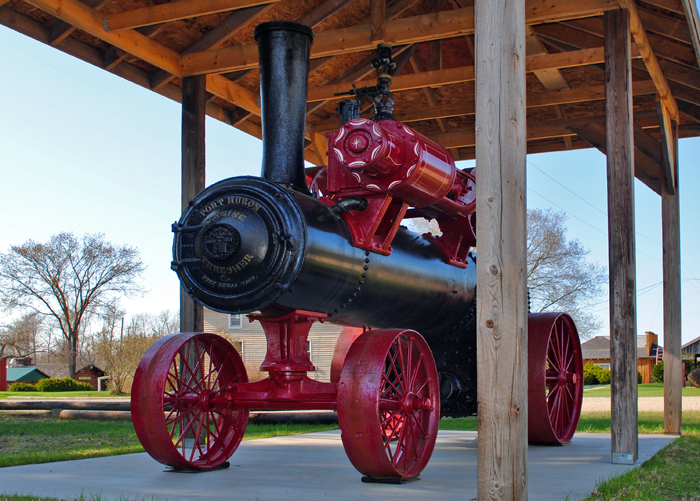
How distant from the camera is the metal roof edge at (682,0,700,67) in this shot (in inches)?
257

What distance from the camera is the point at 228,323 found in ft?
92.9

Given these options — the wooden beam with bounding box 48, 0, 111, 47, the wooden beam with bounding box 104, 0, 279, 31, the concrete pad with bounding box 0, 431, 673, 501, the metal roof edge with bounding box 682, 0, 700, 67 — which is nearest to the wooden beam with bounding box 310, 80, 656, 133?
the metal roof edge with bounding box 682, 0, 700, 67

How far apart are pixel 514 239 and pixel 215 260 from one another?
199 centimetres

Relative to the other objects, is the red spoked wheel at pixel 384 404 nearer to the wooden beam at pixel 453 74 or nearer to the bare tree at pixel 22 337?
the wooden beam at pixel 453 74

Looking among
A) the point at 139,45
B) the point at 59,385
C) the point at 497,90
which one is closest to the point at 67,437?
the point at 139,45

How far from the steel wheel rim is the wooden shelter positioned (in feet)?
4.58

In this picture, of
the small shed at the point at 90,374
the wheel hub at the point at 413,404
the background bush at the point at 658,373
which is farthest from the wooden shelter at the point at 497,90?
the small shed at the point at 90,374

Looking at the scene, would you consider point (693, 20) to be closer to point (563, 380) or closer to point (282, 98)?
point (563, 380)

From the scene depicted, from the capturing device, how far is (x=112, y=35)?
6.68m

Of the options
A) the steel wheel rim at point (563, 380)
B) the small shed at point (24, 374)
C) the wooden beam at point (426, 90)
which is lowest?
the small shed at point (24, 374)

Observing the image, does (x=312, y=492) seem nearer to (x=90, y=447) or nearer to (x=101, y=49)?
(x=90, y=447)

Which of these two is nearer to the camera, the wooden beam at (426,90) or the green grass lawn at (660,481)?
the green grass lawn at (660,481)

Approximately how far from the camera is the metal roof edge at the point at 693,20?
21.4 ft

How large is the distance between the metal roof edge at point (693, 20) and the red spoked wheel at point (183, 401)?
475 cm
